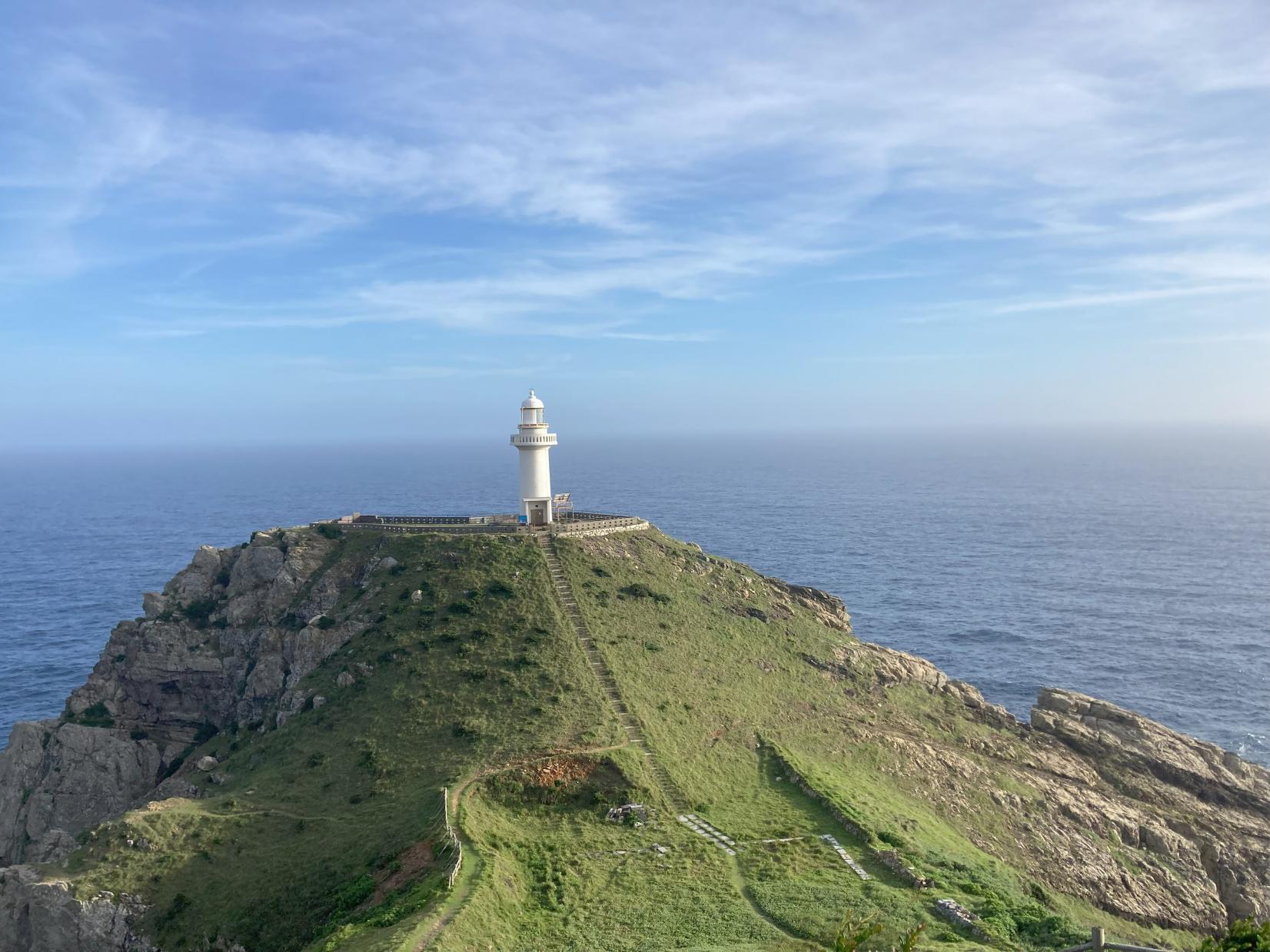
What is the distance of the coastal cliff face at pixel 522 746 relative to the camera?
4072 centimetres

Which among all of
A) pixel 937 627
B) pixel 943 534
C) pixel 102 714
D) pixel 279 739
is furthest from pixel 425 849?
pixel 943 534

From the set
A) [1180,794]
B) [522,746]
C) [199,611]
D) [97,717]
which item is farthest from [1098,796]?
[97,717]

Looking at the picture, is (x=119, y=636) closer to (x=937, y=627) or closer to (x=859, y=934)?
(x=859, y=934)

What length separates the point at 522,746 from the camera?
156 ft

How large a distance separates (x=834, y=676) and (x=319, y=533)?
45.1m

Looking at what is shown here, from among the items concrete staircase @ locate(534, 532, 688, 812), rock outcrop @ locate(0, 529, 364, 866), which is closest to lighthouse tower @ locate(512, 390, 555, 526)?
concrete staircase @ locate(534, 532, 688, 812)

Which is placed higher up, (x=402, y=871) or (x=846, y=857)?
(x=402, y=871)

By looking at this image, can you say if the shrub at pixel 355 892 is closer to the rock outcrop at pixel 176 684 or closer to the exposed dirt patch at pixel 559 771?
the exposed dirt patch at pixel 559 771

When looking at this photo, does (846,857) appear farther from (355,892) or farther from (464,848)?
(355,892)

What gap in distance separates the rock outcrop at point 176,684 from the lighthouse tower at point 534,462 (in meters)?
15.1

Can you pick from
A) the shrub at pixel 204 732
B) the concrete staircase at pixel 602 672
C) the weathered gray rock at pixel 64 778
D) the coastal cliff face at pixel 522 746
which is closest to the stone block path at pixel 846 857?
the coastal cliff face at pixel 522 746

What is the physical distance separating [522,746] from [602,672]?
9635mm

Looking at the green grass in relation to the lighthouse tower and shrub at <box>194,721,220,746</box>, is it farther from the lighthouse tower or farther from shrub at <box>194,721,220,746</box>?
the lighthouse tower

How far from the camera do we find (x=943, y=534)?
166250 millimetres
